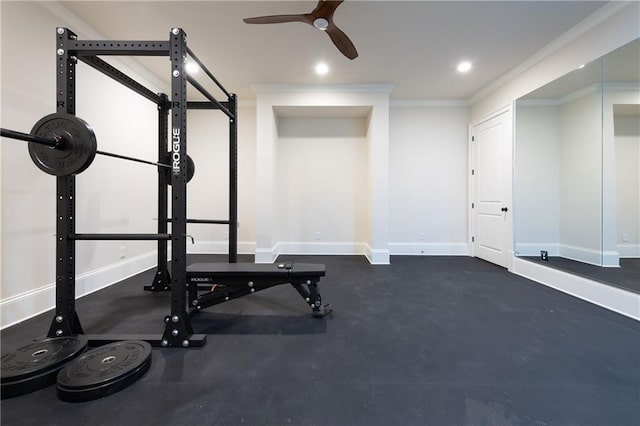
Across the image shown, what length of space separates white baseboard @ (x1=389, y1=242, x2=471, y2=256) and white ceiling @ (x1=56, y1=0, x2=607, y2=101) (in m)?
2.92

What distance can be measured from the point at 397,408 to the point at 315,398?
1.37 feet

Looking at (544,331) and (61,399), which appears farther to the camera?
(544,331)

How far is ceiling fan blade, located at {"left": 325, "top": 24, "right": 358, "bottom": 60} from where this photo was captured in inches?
92.3

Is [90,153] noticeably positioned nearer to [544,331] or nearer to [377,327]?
[377,327]

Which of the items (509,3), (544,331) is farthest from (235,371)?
(509,3)

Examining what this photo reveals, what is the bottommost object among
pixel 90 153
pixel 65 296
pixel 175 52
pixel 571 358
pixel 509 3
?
pixel 571 358

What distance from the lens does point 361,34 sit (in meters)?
2.87

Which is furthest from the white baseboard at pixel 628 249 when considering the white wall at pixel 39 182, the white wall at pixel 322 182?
the white wall at pixel 39 182

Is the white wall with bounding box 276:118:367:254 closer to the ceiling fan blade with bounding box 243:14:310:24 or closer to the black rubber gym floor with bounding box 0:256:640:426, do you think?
the black rubber gym floor with bounding box 0:256:640:426

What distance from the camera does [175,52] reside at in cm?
174

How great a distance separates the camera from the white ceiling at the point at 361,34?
247 centimetres

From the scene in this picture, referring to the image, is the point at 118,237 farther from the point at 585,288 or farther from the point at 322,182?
the point at 585,288

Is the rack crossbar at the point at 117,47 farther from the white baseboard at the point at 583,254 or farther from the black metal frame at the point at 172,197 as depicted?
the white baseboard at the point at 583,254

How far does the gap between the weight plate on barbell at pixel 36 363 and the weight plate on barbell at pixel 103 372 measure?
0.08 metres
